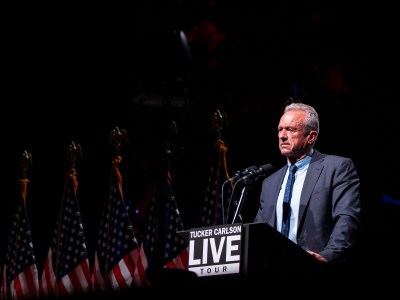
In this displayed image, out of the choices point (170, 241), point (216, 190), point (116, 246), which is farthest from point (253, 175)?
point (116, 246)

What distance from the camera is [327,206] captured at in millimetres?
3971

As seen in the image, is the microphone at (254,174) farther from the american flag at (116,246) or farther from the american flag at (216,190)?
Result: the american flag at (116,246)

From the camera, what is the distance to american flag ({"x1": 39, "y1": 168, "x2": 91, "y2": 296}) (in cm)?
624

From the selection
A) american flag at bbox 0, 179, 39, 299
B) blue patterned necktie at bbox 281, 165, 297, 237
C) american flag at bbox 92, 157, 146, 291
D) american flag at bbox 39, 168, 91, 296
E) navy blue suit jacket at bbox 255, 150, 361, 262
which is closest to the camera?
navy blue suit jacket at bbox 255, 150, 361, 262

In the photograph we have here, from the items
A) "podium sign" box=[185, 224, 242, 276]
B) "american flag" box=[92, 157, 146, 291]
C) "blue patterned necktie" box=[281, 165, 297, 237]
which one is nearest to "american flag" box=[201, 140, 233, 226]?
"american flag" box=[92, 157, 146, 291]

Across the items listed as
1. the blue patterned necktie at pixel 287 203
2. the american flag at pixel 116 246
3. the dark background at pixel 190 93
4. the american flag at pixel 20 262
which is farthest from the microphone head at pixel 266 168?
the american flag at pixel 20 262

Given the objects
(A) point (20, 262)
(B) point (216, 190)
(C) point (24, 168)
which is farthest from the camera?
(C) point (24, 168)

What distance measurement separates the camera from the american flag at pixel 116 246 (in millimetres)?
6023

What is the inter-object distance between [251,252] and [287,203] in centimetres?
81

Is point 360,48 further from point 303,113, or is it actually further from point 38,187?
point 38,187

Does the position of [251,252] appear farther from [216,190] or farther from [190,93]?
[190,93]

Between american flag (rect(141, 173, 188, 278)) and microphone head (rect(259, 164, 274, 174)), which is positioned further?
american flag (rect(141, 173, 188, 278))

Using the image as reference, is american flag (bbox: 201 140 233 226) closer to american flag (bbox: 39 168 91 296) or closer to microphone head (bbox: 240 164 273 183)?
american flag (bbox: 39 168 91 296)

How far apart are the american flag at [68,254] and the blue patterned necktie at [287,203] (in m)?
2.59
